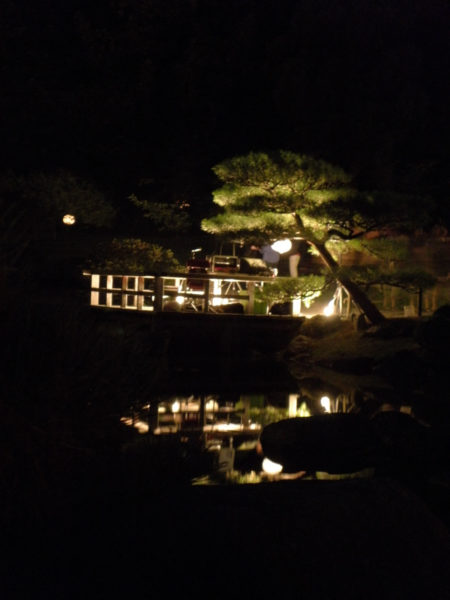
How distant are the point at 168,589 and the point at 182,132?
57.9 feet

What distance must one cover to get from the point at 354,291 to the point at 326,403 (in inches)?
257

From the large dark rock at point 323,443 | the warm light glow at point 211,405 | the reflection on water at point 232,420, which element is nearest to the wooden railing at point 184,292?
the reflection on water at point 232,420

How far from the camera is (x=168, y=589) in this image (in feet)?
11.6

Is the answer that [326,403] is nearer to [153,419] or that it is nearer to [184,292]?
[153,419]

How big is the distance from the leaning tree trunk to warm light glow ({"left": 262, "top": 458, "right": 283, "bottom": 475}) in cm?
995

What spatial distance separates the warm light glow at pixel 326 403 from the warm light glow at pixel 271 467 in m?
3.43

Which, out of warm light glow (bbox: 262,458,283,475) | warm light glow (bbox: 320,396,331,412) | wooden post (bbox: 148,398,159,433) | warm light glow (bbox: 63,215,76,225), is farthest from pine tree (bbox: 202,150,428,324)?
warm light glow (bbox: 262,458,283,475)

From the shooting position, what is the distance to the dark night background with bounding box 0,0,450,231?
19156 mm

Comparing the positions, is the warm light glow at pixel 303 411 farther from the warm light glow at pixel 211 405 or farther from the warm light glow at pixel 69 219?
the warm light glow at pixel 69 219

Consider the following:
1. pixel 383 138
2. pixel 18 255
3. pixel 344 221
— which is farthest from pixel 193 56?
pixel 18 255

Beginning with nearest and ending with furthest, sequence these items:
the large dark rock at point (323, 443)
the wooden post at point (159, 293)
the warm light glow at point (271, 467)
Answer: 1. the warm light glow at point (271, 467)
2. the large dark rock at point (323, 443)
3. the wooden post at point (159, 293)

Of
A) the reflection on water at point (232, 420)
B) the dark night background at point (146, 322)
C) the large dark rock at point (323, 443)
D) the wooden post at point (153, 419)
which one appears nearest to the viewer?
the dark night background at point (146, 322)

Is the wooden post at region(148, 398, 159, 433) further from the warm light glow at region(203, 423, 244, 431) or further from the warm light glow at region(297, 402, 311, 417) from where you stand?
the warm light glow at region(297, 402, 311, 417)

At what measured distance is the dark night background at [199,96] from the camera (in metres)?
19.2
